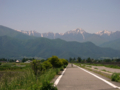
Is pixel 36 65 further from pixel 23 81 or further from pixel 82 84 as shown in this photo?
pixel 82 84

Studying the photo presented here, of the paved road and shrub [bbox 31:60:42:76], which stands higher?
shrub [bbox 31:60:42:76]

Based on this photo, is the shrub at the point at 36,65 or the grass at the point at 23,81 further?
the shrub at the point at 36,65

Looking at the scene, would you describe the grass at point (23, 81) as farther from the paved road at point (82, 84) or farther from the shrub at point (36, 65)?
the paved road at point (82, 84)

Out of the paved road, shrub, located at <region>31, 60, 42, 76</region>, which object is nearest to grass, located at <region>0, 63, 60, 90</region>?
shrub, located at <region>31, 60, 42, 76</region>

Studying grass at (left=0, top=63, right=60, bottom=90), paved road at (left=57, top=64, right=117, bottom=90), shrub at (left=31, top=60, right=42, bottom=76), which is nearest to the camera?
grass at (left=0, top=63, right=60, bottom=90)

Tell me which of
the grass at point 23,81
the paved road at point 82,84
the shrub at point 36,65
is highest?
the shrub at point 36,65

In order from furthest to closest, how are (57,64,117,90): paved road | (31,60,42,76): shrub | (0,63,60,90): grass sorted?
(31,60,42,76): shrub
(57,64,117,90): paved road
(0,63,60,90): grass

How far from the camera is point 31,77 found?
1351 cm

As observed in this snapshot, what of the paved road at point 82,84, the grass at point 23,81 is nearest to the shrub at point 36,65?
the grass at point 23,81

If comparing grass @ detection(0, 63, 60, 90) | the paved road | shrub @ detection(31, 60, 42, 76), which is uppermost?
shrub @ detection(31, 60, 42, 76)

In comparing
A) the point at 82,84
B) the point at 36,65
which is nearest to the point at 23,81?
the point at 36,65

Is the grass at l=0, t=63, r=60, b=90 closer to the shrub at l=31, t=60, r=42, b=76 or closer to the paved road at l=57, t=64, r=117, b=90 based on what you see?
the shrub at l=31, t=60, r=42, b=76

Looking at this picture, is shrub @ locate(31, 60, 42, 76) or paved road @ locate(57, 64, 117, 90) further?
shrub @ locate(31, 60, 42, 76)

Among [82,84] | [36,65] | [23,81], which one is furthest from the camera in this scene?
[36,65]
